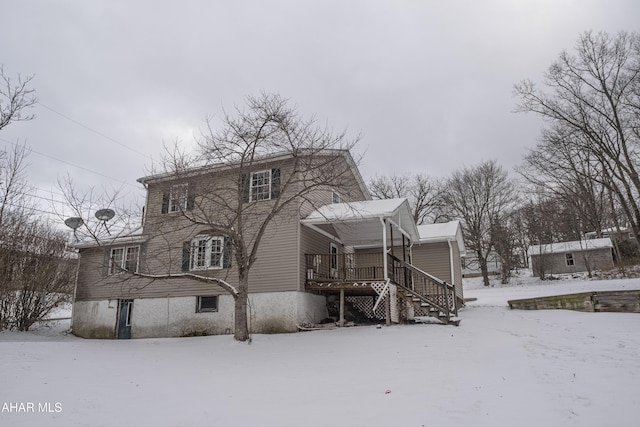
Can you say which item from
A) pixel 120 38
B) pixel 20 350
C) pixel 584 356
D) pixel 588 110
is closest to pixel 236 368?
pixel 20 350

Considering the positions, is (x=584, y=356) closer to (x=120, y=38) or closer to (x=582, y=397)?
(x=582, y=397)

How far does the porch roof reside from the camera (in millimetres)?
14102

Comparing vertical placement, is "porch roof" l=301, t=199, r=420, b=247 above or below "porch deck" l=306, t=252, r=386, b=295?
above

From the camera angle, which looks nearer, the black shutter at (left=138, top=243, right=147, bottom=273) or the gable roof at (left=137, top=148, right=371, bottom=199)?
the gable roof at (left=137, top=148, right=371, bottom=199)

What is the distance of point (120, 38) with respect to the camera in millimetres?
15484

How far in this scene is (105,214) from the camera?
13820 millimetres

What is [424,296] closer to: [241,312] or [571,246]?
[241,312]

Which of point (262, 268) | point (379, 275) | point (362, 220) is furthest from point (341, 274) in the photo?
point (262, 268)

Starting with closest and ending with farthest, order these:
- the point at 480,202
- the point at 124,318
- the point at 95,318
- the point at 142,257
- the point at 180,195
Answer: the point at 180,195, the point at 142,257, the point at 124,318, the point at 95,318, the point at 480,202

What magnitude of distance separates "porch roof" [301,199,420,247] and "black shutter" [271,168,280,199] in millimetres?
1478

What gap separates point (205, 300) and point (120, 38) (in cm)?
1042

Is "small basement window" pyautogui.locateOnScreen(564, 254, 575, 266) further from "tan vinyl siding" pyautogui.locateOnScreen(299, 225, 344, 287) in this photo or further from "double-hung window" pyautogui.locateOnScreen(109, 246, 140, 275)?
"double-hung window" pyautogui.locateOnScreen(109, 246, 140, 275)

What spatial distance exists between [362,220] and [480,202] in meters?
27.4

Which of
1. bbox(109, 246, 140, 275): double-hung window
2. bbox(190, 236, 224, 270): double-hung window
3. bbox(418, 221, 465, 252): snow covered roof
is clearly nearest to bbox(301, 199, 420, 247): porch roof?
bbox(418, 221, 465, 252): snow covered roof
